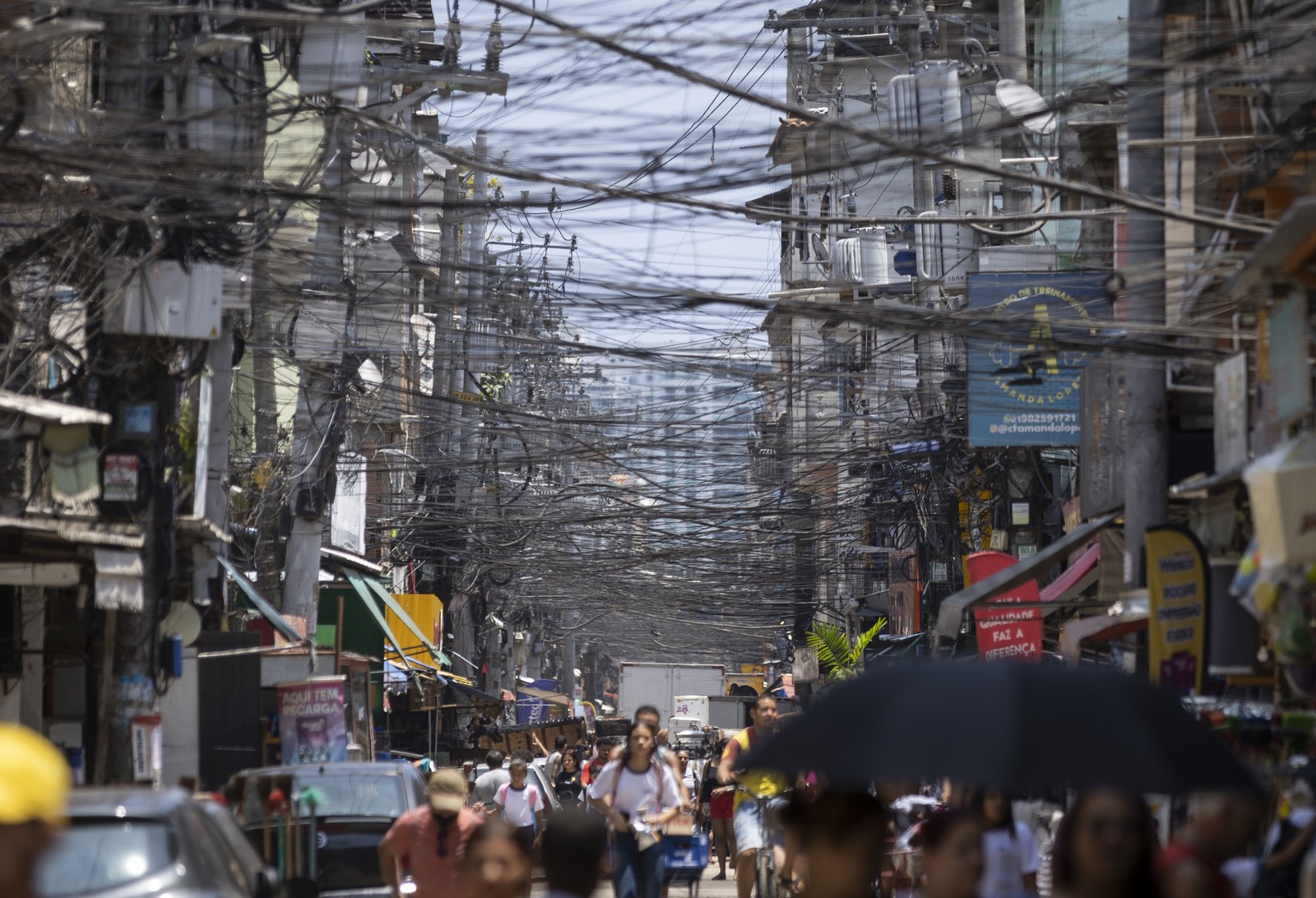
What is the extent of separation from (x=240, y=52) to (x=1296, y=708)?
9383 mm

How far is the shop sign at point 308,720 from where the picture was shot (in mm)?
17031

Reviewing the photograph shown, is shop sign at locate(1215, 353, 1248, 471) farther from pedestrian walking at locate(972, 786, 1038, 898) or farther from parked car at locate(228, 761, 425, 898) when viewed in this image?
parked car at locate(228, 761, 425, 898)

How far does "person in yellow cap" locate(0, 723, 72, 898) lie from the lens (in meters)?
3.84

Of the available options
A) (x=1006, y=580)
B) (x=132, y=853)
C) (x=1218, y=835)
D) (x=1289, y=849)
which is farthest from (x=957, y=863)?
(x=1006, y=580)

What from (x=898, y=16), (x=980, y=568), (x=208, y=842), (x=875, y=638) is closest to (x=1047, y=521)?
(x=980, y=568)

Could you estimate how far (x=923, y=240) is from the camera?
27594 millimetres

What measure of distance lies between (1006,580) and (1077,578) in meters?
2.96

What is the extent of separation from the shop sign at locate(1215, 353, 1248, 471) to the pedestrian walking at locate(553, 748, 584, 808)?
1561 cm

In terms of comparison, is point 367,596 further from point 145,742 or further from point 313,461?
point 145,742

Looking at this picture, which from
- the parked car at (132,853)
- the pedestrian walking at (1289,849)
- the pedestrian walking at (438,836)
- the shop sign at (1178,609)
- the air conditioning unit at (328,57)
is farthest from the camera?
the air conditioning unit at (328,57)

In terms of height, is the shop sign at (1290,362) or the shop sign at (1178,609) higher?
the shop sign at (1290,362)

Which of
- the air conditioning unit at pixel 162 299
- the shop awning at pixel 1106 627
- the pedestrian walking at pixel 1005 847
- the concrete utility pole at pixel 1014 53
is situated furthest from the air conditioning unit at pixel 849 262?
the pedestrian walking at pixel 1005 847

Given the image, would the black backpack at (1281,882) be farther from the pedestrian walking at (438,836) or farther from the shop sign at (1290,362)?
the pedestrian walking at (438,836)

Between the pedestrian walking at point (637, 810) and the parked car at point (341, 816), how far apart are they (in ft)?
5.03
